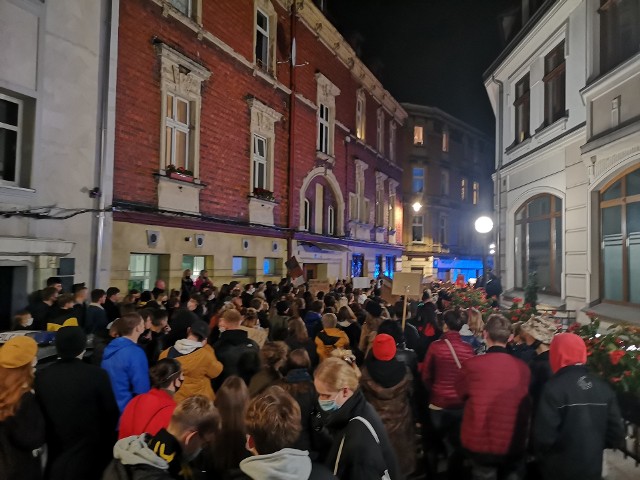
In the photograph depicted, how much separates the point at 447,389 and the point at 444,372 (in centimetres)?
17

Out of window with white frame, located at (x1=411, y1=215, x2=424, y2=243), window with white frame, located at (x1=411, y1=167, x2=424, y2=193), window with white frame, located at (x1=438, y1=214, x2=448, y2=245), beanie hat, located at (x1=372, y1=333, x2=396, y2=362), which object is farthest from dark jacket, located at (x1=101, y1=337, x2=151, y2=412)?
window with white frame, located at (x1=438, y1=214, x2=448, y2=245)

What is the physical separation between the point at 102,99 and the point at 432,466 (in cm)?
924

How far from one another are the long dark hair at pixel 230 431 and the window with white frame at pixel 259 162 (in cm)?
1257

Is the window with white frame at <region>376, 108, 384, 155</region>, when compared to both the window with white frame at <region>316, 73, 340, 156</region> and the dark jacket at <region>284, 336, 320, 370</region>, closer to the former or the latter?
the window with white frame at <region>316, 73, 340, 156</region>

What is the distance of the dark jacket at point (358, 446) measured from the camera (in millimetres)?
2623

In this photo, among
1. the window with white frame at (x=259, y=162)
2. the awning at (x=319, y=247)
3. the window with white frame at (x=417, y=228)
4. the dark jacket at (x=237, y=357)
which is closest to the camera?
the dark jacket at (x=237, y=357)

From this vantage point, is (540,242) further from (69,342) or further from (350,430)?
(69,342)

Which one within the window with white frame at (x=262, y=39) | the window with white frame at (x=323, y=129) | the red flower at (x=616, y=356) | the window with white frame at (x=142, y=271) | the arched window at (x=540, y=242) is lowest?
the red flower at (x=616, y=356)

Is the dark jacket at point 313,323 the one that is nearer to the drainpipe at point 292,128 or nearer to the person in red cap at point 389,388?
the person in red cap at point 389,388

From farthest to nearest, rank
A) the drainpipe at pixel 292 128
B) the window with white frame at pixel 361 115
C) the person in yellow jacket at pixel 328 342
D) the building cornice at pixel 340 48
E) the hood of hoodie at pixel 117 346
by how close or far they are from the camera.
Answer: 1. the window with white frame at pixel 361 115
2. the building cornice at pixel 340 48
3. the drainpipe at pixel 292 128
4. the person in yellow jacket at pixel 328 342
5. the hood of hoodie at pixel 117 346

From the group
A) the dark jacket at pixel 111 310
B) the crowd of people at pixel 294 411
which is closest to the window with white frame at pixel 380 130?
the dark jacket at pixel 111 310

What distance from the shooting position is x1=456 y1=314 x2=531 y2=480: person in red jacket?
3.70m

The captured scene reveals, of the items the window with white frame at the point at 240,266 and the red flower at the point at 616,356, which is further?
the window with white frame at the point at 240,266

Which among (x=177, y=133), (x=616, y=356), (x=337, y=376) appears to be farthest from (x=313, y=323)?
(x=177, y=133)
